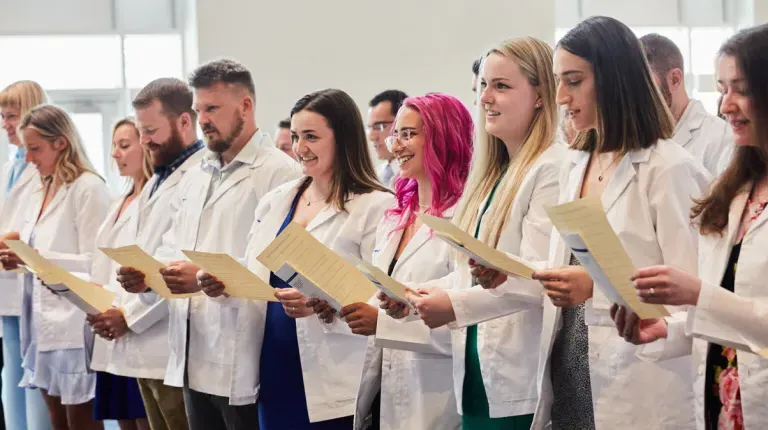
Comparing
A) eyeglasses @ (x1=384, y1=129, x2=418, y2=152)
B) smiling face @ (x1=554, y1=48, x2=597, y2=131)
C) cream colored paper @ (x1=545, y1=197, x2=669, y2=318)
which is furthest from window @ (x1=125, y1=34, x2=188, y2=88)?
cream colored paper @ (x1=545, y1=197, x2=669, y2=318)

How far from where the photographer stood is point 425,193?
2.89 metres

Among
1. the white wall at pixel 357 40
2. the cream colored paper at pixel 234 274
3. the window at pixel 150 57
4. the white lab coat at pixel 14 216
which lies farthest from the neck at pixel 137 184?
the window at pixel 150 57

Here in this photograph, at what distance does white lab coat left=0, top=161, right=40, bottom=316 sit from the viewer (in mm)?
4949

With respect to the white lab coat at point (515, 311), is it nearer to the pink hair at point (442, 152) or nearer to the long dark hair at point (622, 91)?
the long dark hair at point (622, 91)

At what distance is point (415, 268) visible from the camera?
2748 millimetres

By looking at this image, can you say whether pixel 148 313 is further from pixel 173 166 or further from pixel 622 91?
pixel 622 91

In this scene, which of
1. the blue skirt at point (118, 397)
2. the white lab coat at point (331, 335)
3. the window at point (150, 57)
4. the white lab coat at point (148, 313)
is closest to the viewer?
the white lab coat at point (331, 335)

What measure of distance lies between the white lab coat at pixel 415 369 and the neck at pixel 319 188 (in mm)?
440

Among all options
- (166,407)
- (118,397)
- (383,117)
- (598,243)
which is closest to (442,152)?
(598,243)

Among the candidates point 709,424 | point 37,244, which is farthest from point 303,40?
point 709,424

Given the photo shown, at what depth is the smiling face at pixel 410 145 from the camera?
2.85 meters

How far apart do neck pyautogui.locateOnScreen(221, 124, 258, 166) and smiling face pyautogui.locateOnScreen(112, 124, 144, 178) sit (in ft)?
2.83

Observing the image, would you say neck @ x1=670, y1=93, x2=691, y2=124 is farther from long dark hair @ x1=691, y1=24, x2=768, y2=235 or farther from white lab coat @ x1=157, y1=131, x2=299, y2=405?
long dark hair @ x1=691, y1=24, x2=768, y2=235

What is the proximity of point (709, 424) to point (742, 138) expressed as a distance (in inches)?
21.9
